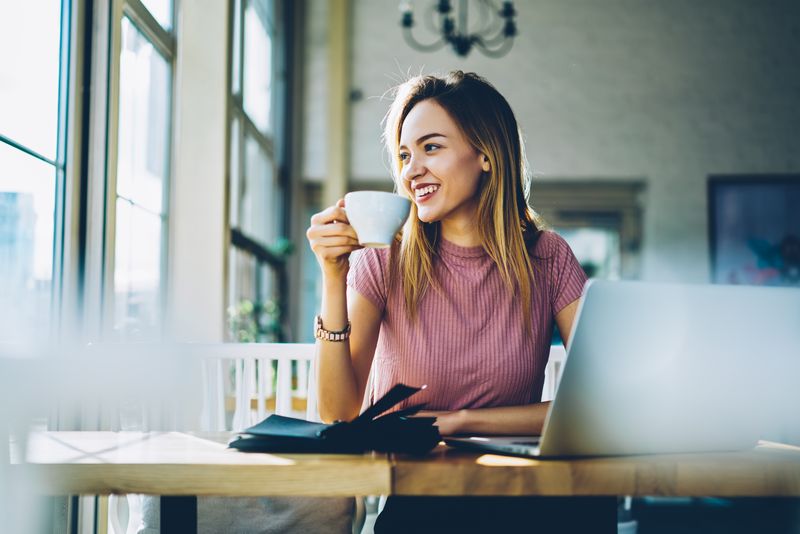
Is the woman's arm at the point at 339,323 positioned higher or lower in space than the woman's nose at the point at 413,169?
lower

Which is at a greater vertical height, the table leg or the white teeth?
the white teeth

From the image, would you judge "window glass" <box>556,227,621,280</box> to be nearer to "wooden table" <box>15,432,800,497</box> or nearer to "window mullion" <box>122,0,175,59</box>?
"window mullion" <box>122,0,175,59</box>

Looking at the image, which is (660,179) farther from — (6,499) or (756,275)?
(6,499)

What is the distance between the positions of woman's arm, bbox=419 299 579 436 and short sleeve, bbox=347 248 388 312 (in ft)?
0.87

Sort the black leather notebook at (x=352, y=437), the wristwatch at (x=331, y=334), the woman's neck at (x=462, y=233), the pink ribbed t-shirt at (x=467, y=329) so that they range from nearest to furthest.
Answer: the black leather notebook at (x=352, y=437) < the wristwatch at (x=331, y=334) < the pink ribbed t-shirt at (x=467, y=329) < the woman's neck at (x=462, y=233)

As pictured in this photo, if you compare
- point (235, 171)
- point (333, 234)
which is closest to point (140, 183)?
point (235, 171)

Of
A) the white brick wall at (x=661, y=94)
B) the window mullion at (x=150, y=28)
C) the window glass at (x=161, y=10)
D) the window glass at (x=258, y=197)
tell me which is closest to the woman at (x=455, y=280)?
the window mullion at (x=150, y=28)

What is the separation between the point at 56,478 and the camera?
789 mm

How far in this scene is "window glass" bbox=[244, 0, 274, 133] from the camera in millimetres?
5090

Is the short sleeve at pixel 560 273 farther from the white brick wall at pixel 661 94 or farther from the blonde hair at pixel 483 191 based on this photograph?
the white brick wall at pixel 661 94

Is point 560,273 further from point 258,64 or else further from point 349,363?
point 258,64

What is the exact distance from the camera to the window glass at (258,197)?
5.10 metres

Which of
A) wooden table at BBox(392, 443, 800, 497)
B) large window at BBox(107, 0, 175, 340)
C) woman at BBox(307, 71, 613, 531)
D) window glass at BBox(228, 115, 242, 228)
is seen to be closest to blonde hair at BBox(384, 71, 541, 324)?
woman at BBox(307, 71, 613, 531)

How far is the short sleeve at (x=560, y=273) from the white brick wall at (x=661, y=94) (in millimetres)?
5500
